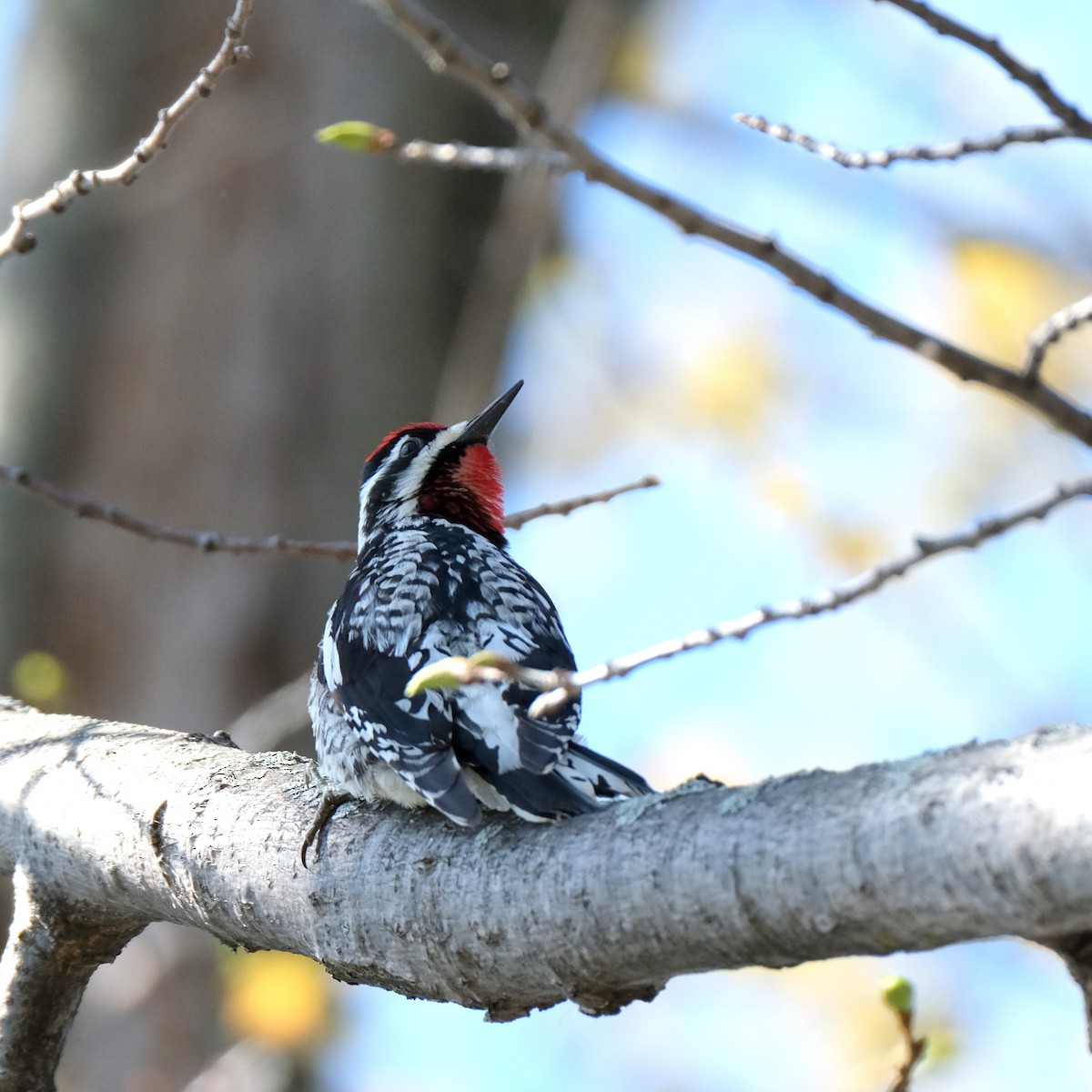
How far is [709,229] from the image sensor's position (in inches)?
56.6

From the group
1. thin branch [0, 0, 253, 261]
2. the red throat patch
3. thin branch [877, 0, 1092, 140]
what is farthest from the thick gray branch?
the red throat patch

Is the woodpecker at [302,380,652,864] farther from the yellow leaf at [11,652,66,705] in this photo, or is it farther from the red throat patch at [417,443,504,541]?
the yellow leaf at [11,652,66,705]

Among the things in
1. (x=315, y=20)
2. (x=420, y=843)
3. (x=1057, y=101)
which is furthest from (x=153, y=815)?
(x=315, y=20)

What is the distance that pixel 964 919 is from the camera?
1519 mm

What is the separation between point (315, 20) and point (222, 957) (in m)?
4.00

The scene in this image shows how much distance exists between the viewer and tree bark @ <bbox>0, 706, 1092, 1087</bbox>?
1.50 m

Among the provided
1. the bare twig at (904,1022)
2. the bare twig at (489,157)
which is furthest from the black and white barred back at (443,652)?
the bare twig at (489,157)

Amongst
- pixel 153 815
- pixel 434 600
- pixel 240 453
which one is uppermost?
pixel 240 453

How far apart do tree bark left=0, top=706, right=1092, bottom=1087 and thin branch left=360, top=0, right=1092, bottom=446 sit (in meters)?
0.38

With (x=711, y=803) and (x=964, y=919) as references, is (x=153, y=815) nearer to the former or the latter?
(x=711, y=803)

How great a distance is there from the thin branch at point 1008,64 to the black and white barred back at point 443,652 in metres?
1.19

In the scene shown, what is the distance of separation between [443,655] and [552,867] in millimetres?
1124

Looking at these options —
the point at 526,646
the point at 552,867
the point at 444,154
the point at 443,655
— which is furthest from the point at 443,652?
the point at 444,154

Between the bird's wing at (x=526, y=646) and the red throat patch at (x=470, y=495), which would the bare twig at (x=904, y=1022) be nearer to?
the bird's wing at (x=526, y=646)
